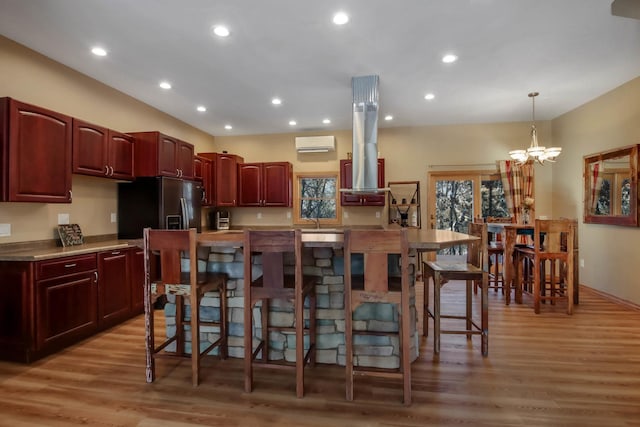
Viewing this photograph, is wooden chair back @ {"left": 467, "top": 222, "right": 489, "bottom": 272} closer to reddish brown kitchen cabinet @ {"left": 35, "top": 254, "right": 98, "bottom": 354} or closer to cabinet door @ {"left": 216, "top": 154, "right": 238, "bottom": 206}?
reddish brown kitchen cabinet @ {"left": 35, "top": 254, "right": 98, "bottom": 354}

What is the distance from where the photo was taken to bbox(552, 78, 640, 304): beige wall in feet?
12.9

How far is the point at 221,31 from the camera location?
9.12 ft

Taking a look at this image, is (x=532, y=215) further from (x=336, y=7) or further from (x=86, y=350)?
(x=86, y=350)

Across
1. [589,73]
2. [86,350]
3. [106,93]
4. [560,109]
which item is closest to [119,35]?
[106,93]

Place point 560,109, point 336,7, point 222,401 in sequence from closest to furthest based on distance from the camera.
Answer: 1. point 222,401
2. point 336,7
3. point 560,109

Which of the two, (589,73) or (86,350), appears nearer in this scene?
(86,350)

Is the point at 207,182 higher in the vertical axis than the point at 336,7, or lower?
lower

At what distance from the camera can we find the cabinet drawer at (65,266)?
2.57 m

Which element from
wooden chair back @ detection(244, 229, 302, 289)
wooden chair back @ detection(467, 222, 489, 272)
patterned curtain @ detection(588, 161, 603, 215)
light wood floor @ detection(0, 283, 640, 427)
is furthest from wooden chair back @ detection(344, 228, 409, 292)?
patterned curtain @ detection(588, 161, 603, 215)

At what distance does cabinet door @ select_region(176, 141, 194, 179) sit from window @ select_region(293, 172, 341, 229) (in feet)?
6.93

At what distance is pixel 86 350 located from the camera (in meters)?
2.78

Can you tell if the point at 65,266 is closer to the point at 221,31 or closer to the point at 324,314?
the point at 324,314

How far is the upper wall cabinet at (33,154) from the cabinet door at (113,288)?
2.30ft

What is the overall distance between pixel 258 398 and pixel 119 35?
321 centimetres
